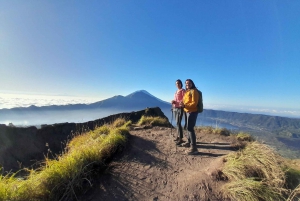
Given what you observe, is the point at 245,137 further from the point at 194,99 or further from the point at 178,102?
the point at 194,99

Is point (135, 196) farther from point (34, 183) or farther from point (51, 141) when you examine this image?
point (51, 141)

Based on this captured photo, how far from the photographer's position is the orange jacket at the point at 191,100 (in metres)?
5.73

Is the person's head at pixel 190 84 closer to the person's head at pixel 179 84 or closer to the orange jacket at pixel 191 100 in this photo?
the orange jacket at pixel 191 100

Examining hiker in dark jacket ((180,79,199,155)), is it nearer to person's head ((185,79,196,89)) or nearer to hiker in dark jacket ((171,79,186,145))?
person's head ((185,79,196,89))

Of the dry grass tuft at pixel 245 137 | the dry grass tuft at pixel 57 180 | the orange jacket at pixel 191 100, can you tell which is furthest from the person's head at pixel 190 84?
the dry grass tuft at pixel 245 137

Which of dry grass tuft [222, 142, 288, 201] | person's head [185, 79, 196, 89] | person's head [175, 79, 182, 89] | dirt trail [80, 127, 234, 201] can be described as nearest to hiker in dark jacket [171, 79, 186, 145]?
person's head [175, 79, 182, 89]

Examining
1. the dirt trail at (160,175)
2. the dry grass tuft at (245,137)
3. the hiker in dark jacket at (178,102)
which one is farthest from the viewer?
the dry grass tuft at (245,137)

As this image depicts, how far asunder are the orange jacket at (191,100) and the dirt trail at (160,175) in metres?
1.65

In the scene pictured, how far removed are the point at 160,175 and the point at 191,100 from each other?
2.65 meters

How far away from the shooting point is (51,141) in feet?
101

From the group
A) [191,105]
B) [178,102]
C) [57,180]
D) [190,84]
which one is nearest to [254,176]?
[191,105]

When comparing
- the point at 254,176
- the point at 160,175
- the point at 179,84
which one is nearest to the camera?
the point at 254,176

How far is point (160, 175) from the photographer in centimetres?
473

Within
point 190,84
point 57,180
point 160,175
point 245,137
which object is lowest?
point 160,175
